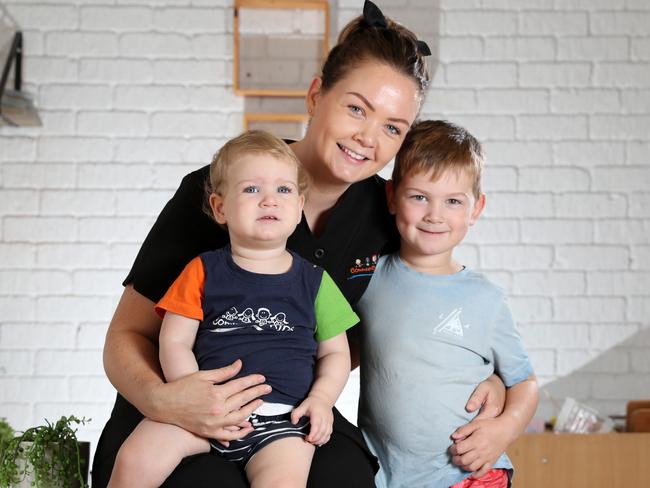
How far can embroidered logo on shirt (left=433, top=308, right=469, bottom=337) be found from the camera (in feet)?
5.40

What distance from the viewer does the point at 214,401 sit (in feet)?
4.45

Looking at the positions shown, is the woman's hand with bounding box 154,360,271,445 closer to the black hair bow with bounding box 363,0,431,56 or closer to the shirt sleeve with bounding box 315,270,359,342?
the shirt sleeve with bounding box 315,270,359,342

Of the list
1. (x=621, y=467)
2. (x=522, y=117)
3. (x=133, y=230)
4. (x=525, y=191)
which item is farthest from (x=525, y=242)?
(x=133, y=230)

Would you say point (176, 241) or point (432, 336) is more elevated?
point (176, 241)

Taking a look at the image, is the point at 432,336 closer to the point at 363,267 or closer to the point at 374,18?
the point at 363,267

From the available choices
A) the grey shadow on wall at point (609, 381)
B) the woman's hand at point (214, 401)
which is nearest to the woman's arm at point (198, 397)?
the woman's hand at point (214, 401)

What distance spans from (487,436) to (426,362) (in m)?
0.18

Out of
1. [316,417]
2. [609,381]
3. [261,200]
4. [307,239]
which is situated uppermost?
[261,200]

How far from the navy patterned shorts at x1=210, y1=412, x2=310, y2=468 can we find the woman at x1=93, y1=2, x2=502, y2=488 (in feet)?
0.33

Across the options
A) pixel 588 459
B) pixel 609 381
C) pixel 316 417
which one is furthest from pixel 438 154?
pixel 609 381

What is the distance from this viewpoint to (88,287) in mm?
3338

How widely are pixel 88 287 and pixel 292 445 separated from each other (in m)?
→ 2.18

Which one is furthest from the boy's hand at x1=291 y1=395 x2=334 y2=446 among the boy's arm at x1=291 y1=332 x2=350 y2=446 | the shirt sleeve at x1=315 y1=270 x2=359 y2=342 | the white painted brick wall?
the white painted brick wall

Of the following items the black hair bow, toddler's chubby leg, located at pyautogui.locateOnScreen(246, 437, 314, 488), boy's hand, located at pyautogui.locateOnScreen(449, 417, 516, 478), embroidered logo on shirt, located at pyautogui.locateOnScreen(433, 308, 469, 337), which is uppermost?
the black hair bow
